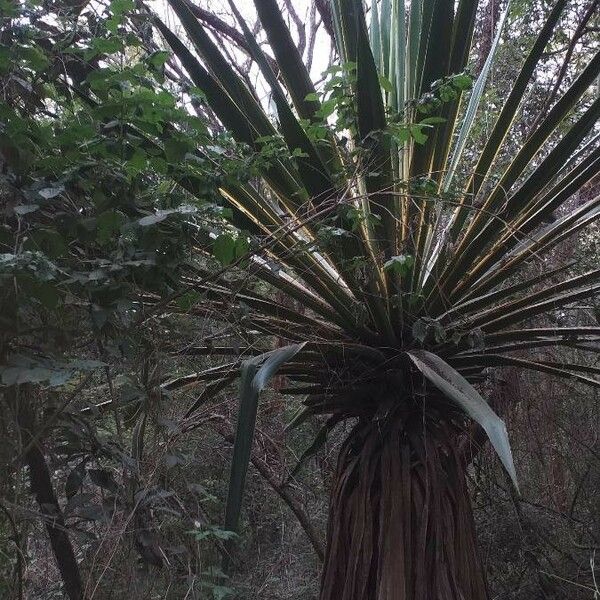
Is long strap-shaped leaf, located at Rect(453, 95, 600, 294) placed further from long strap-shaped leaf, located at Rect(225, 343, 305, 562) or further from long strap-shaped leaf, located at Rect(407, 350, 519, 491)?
long strap-shaped leaf, located at Rect(225, 343, 305, 562)

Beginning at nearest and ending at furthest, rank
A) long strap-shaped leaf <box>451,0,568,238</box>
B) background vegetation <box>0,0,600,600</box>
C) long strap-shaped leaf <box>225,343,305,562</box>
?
background vegetation <box>0,0,600,600</box> → long strap-shaped leaf <box>225,343,305,562</box> → long strap-shaped leaf <box>451,0,568,238</box>

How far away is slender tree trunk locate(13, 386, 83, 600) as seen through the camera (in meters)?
1.19

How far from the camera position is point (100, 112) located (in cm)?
121

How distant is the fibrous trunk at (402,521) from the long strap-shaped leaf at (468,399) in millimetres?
168

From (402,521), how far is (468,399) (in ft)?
1.44

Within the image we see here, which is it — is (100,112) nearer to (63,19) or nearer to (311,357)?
(63,19)

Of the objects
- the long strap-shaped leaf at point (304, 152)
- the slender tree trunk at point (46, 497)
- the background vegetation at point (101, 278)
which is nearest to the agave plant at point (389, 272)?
the long strap-shaped leaf at point (304, 152)

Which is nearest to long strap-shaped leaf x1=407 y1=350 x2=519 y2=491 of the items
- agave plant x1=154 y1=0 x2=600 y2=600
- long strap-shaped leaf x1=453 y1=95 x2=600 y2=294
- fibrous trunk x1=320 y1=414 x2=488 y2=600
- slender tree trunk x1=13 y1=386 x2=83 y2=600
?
agave plant x1=154 y1=0 x2=600 y2=600

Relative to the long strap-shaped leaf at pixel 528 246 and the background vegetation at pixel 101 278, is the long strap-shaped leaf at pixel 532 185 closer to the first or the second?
the long strap-shaped leaf at pixel 528 246

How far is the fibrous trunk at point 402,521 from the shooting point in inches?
63.1

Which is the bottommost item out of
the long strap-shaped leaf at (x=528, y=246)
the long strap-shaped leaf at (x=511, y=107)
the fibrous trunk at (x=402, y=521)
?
the fibrous trunk at (x=402, y=521)

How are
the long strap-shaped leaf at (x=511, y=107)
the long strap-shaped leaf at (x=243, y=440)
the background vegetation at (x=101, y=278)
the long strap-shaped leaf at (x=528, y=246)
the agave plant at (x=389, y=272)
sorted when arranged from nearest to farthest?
the background vegetation at (x=101, y=278), the long strap-shaped leaf at (x=243, y=440), the agave plant at (x=389, y=272), the long strap-shaped leaf at (x=511, y=107), the long strap-shaped leaf at (x=528, y=246)

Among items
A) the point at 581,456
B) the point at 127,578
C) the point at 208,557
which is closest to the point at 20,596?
the point at 127,578

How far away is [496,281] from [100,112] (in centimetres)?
118
